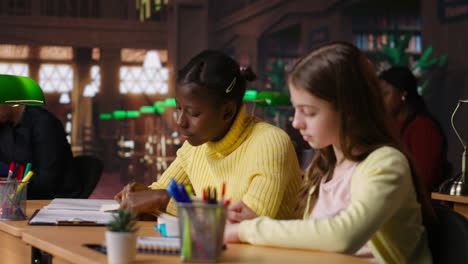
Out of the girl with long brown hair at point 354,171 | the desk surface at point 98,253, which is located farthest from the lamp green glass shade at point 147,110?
the girl with long brown hair at point 354,171

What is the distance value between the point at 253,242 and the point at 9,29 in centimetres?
868

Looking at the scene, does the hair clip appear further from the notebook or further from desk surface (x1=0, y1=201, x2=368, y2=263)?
the notebook

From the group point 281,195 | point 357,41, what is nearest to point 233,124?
point 281,195

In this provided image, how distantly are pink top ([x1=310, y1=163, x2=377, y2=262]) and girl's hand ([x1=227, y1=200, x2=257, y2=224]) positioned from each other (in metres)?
0.16

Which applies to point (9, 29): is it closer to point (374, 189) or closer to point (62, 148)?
point (62, 148)

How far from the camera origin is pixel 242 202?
1686 mm

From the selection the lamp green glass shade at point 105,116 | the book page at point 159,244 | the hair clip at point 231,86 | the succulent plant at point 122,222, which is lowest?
the lamp green glass shade at point 105,116

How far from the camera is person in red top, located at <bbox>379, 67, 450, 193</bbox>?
3676 mm

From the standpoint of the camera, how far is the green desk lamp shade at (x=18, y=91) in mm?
2355

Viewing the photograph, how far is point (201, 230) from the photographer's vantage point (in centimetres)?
119

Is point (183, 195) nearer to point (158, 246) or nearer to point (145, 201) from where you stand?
point (158, 246)

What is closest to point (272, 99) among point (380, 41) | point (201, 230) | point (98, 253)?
point (380, 41)

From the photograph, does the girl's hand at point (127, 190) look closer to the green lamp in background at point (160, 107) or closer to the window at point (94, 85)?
the green lamp in background at point (160, 107)

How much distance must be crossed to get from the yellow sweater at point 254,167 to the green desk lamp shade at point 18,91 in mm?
718
